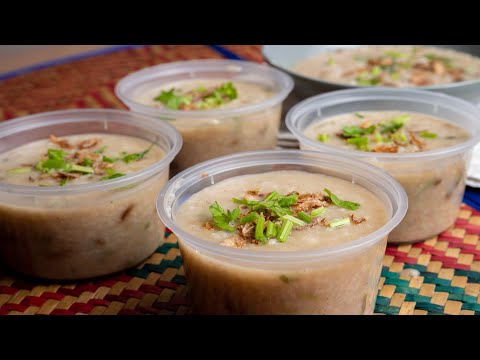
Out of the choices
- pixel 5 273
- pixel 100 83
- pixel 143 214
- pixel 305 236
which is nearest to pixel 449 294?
pixel 305 236

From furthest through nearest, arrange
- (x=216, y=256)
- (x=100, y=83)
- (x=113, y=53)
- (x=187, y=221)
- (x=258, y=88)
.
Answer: (x=113, y=53) < (x=100, y=83) < (x=258, y=88) < (x=187, y=221) < (x=216, y=256)

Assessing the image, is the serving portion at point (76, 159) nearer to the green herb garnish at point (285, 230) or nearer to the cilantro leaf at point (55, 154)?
the cilantro leaf at point (55, 154)

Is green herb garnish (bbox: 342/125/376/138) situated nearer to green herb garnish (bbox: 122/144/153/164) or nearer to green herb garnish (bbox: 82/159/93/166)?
green herb garnish (bbox: 122/144/153/164)

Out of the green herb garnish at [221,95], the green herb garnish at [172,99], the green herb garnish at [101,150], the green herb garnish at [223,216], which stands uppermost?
the green herb garnish at [223,216]

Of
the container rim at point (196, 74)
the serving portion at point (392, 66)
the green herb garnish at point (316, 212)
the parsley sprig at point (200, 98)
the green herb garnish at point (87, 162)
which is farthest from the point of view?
the serving portion at point (392, 66)

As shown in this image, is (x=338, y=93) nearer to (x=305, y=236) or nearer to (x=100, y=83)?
(x=305, y=236)

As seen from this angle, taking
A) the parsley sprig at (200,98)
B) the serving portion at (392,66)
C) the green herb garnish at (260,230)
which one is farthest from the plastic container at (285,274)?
the serving portion at (392,66)
